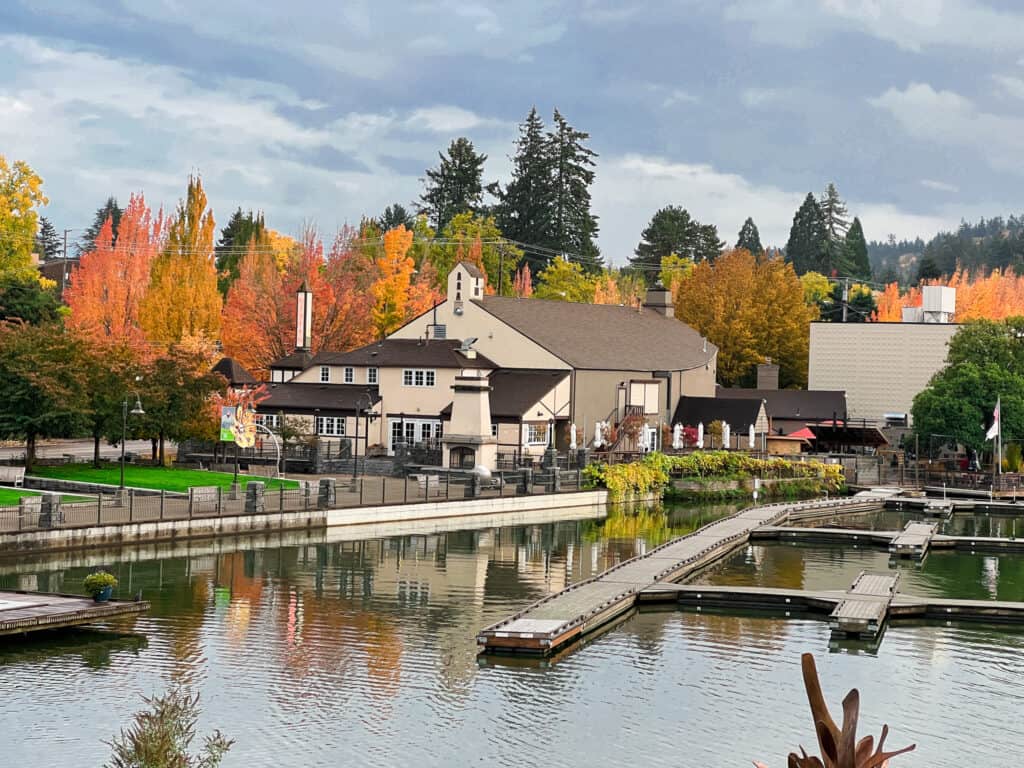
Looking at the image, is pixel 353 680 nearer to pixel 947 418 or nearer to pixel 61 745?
pixel 61 745

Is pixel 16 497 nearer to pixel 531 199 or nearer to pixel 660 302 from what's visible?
pixel 660 302

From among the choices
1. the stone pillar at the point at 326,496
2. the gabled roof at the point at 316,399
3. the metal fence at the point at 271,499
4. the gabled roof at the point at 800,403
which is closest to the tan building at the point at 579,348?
the gabled roof at the point at 800,403

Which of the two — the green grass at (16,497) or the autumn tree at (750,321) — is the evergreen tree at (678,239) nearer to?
the autumn tree at (750,321)

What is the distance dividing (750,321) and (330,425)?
43385 millimetres

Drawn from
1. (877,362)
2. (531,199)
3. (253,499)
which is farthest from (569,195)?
(253,499)

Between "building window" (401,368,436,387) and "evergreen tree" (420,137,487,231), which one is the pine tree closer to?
"evergreen tree" (420,137,487,231)

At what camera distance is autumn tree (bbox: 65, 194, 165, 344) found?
3691 inches

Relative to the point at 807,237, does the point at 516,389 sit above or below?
below

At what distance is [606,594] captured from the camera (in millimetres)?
40344

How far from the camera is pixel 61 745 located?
25688mm

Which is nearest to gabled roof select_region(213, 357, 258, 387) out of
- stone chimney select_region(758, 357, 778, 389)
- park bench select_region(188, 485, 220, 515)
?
park bench select_region(188, 485, 220, 515)

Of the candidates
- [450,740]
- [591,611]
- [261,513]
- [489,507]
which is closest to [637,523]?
[489,507]

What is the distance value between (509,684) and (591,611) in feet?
22.7

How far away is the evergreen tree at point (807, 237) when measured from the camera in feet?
620
